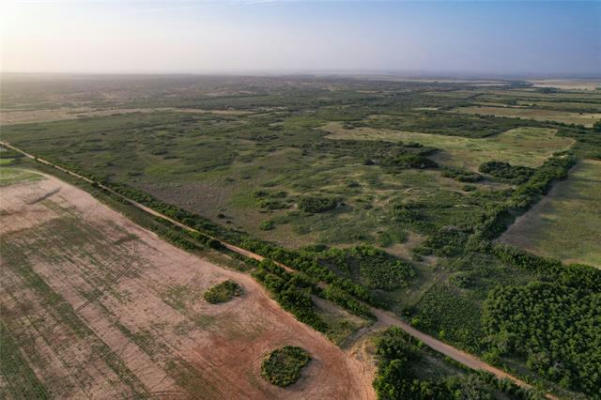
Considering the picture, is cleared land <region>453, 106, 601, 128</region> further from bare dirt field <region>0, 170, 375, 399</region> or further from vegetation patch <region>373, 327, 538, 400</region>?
bare dirt field <region>0, 170, 375, 399</region>

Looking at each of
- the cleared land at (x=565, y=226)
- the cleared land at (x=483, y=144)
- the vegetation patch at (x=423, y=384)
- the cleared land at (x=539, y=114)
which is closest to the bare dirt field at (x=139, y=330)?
the vegetation patch at (x=423, y=384)

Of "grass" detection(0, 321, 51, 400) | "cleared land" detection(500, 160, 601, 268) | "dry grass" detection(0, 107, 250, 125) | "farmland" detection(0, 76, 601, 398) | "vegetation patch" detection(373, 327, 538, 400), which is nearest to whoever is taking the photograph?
"vegetation patch" detection(373, 327, 538, 400)

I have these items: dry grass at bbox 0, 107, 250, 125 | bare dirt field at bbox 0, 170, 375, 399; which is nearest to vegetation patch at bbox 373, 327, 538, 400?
bare dirt field at bbox 0, 170, 375, 399

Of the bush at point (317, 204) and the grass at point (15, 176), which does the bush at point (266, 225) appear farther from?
the grass at point (15, 176)

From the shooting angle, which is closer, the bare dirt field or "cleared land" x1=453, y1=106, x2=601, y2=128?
the bare dirt field

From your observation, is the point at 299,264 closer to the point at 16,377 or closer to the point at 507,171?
the point at 16,377

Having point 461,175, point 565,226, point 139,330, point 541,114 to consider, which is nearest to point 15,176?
point 139,330
